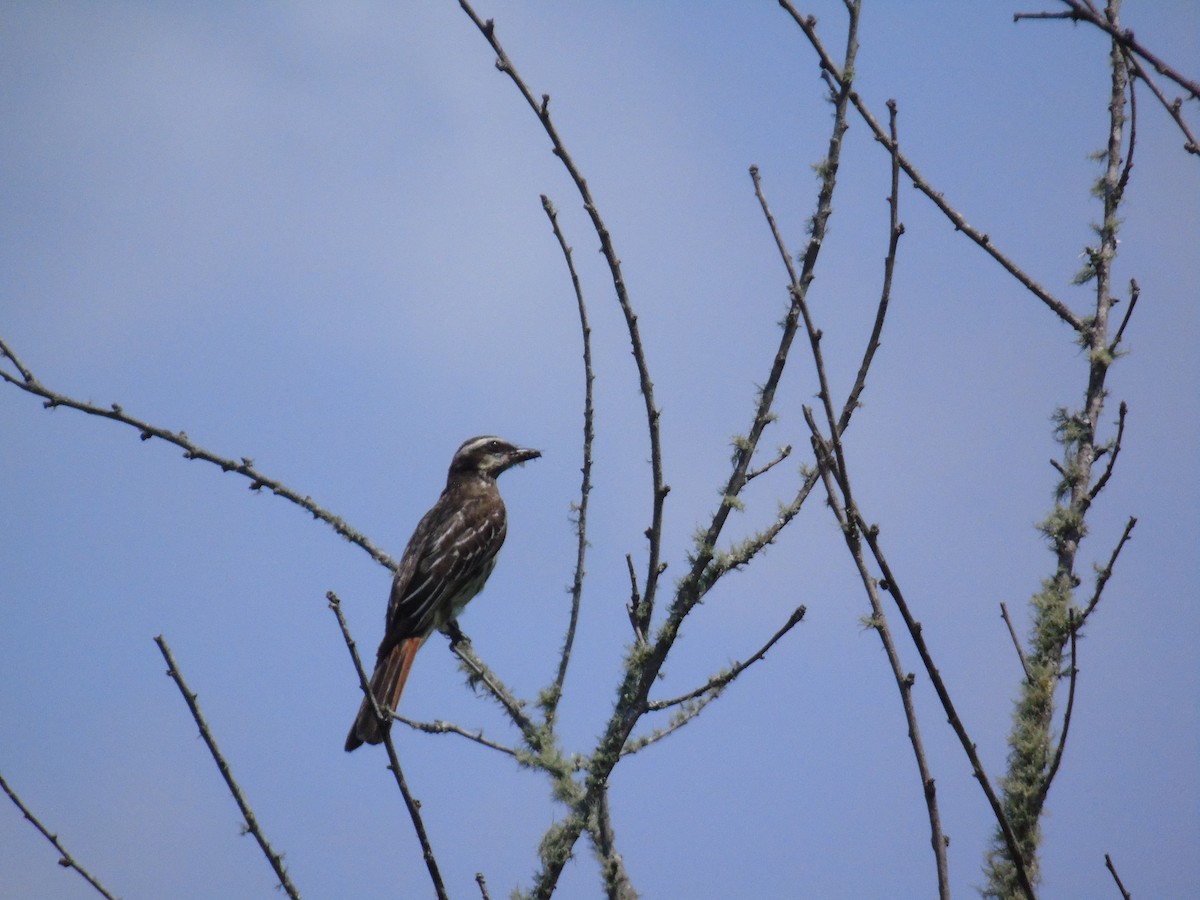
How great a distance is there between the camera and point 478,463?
33.2 ft

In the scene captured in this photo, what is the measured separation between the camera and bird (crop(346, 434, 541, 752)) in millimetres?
7836

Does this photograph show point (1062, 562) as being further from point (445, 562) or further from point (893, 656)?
point (445, 562)

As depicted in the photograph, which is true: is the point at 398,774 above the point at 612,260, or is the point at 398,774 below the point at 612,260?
below

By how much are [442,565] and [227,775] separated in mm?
4944

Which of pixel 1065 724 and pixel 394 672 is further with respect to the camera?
pixel 394 672

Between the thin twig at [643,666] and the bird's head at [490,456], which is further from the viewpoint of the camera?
the bird's head at [490,456]

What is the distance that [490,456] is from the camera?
1014 cm

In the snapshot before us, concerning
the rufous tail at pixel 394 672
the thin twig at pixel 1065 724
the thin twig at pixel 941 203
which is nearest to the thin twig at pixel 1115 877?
the thin twig at pixel 1065 724

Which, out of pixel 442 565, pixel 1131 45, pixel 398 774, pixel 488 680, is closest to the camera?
pixel 1131 45

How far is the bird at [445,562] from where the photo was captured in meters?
7.84

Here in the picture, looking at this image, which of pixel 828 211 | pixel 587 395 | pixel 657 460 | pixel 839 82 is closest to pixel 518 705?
pixel 587 395

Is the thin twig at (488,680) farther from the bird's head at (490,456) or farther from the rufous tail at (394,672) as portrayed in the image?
the bird's head at (490,456)

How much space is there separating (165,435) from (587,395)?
7.67 feet

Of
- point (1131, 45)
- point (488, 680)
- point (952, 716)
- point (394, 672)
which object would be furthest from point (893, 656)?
point (394, 672)
